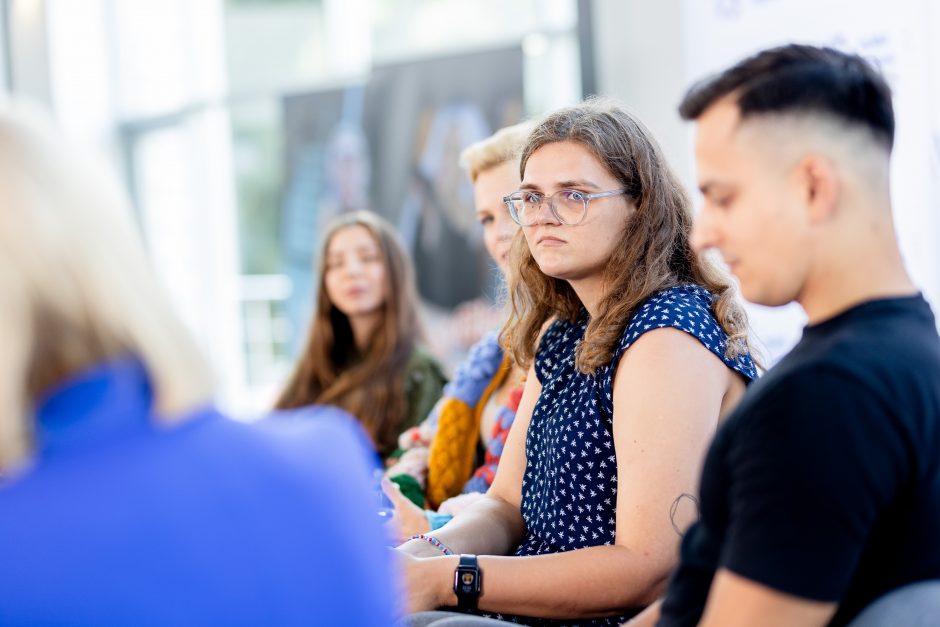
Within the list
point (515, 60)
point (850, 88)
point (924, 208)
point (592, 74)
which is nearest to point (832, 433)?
point (850, 88)

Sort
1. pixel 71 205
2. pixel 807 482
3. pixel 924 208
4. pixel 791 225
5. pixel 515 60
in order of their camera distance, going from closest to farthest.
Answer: pixel 71 205 < pixel 807 482 < pixel 791 225 < pixel 924 208 < pixel 515 60

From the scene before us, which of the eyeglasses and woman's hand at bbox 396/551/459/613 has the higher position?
the eyeglasses

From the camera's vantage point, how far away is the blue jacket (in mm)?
818

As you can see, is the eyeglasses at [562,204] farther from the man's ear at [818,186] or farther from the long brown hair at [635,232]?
the man's ear at [818,186]

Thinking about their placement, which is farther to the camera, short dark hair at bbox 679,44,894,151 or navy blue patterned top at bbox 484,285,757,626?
navy blue patterned top at bbox 484,285,757,626

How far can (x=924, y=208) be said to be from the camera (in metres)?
2.79

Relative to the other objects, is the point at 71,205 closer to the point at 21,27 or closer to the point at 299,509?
the point at 299,509

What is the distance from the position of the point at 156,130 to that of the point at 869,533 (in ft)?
21.0

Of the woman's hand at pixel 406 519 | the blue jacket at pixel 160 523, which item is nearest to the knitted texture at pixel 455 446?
the woman's hand at pixel 406 519

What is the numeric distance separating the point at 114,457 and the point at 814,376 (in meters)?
0.65

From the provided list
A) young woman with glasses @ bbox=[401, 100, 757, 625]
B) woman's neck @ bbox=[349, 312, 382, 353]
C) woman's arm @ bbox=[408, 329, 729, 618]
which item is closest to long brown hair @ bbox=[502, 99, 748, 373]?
young woman with glasses @ bbox=[401, 100, 757, 625]

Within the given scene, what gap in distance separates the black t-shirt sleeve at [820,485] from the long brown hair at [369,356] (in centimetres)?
231

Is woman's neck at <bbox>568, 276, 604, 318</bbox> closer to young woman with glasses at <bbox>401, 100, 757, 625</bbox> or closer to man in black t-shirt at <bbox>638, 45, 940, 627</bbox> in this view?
young woman with glasses at <bbox>401, 100, 757, 625</bbox>

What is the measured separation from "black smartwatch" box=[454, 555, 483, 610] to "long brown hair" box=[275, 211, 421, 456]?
5.16 ft
